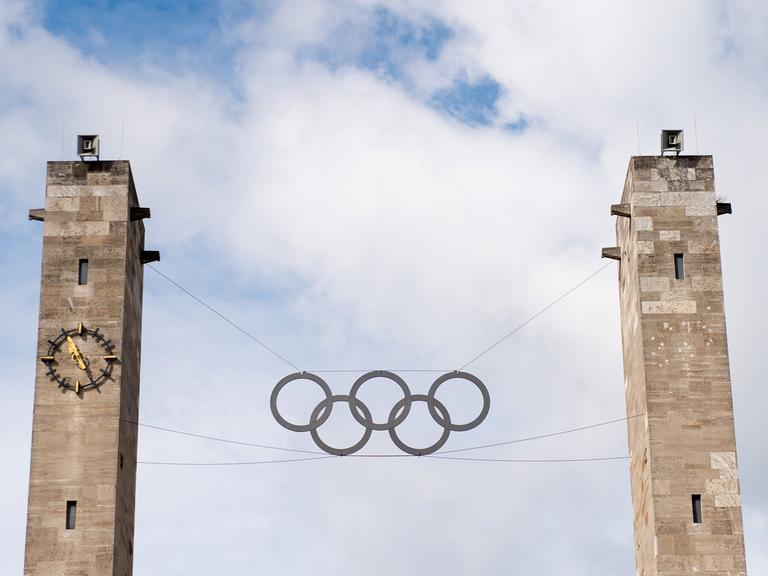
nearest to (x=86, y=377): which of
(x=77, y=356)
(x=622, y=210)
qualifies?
(x=77, y=356)

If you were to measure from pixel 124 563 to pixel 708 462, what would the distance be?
17406 millimetres

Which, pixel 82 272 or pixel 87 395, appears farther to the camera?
pixel 82 272

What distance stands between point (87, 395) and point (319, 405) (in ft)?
22.5

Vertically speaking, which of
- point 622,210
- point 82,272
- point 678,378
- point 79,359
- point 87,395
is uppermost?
point 622,210

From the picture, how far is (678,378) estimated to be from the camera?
62.2 metres

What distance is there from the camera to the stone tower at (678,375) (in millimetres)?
60562

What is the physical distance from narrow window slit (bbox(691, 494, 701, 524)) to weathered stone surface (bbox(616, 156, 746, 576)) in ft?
0.49

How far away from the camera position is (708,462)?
61.3 meters

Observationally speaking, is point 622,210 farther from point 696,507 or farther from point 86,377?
point 86,377

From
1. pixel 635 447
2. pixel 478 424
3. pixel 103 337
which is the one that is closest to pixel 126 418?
pixel 103 337

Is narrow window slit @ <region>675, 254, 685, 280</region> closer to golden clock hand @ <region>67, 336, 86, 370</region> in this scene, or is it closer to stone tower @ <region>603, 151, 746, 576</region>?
stone tower @ <region>603, 151, 746, 576</region>

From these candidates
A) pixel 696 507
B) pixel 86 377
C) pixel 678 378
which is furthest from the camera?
pixel 678 378

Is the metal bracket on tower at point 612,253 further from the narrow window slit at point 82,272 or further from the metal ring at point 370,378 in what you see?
the narrow window slit at point 82,272

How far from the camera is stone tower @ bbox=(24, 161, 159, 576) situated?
6019 centimetres
